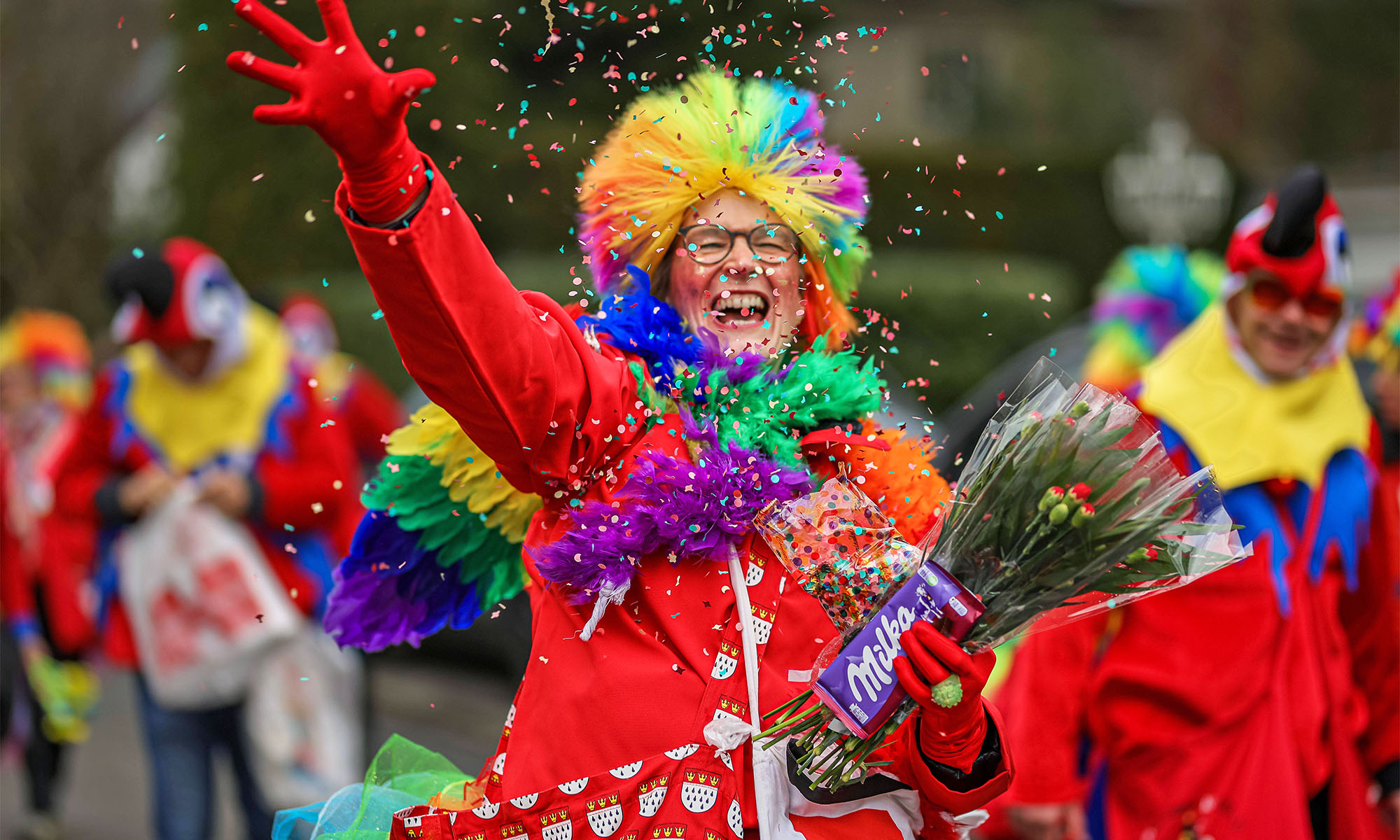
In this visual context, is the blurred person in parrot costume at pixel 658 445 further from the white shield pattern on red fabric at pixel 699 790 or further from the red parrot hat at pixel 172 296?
the red parrot hat at pixel 172 296

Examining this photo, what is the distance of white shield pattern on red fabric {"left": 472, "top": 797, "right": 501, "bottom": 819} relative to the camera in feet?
7.09

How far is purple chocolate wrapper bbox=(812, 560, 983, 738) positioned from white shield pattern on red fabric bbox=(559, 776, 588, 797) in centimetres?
37

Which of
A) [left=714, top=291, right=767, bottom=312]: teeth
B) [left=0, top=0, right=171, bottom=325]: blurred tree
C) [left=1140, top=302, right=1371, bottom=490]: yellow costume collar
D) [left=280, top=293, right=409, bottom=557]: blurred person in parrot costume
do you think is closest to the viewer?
[left=714, top=291, right=767, bottom=312]: teeth

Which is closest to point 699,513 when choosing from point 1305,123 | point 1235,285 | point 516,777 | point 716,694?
point 716,694

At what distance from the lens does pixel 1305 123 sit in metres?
26.6

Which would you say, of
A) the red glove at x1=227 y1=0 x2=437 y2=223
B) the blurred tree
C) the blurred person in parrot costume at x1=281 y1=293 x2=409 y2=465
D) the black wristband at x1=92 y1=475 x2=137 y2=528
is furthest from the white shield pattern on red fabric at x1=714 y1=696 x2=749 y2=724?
the blurred tree

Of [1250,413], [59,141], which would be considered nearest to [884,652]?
[1250,413]

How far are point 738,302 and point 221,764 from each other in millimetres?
6726

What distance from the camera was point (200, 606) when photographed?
497cm

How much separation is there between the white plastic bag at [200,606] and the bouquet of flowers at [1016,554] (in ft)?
10.5

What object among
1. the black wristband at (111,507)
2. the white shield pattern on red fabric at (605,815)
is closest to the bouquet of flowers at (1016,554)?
the white shield pattern on red fabric at (605,815)

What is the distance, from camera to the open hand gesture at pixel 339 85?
70.4 inches

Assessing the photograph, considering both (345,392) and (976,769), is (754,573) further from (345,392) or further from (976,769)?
(345,392)

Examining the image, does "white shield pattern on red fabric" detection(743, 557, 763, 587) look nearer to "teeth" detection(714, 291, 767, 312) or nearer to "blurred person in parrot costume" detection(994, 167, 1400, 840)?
"teeth" detection(714, 291, 767, 312)
